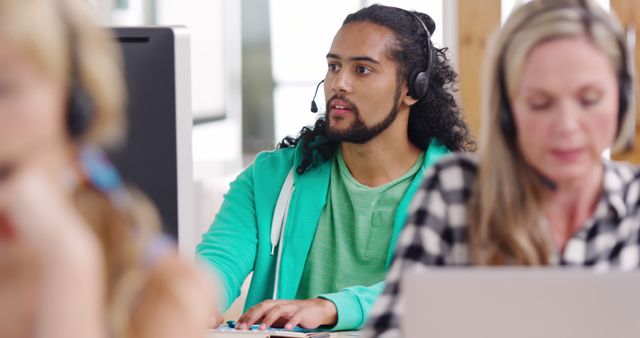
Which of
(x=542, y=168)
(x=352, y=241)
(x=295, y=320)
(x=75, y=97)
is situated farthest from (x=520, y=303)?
(x=352, y=241)

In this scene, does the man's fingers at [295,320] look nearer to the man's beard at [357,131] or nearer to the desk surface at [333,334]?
the desk surface at [333,334]

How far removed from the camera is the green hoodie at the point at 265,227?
7.14 feet

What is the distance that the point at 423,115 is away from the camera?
2.45m

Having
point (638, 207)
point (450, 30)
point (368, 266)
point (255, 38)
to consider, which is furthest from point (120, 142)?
point (255, 38)

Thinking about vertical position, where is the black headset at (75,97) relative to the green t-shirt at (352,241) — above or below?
above

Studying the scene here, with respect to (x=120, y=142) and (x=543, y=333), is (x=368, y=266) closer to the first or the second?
(x=543, y=333)

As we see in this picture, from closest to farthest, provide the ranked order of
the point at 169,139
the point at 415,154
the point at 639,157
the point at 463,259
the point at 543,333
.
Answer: the point at 543,333
the point at 463,259
the point at 169,139
the point at 415,154
the point at 639,157

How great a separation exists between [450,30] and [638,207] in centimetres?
380

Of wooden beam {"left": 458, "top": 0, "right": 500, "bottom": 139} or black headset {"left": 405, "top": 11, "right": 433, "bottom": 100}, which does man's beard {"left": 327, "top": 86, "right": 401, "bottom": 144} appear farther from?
wooden beam {"left": 458, "top": 0, "right": 500, "bottom": 139}

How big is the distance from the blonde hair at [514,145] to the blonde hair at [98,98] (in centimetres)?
37

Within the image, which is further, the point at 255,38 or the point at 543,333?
the point at 255,38

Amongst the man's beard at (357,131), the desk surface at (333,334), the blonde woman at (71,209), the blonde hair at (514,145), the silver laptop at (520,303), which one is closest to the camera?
the blonde woman at (71,209)

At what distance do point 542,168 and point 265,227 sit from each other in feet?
4.25

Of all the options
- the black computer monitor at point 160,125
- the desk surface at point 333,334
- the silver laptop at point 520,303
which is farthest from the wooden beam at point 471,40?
the silver laptop at point 520,303
